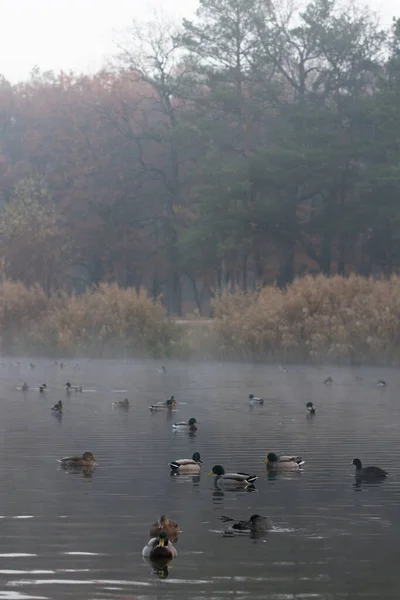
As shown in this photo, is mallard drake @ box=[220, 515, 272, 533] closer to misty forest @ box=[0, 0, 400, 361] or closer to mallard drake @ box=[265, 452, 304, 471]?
mallard drake @ box=[265, 452, 304, 471]

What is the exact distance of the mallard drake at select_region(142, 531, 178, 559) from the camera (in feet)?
43.8

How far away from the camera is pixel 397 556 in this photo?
543 inches

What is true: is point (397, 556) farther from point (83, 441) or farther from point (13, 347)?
point (13, 347)

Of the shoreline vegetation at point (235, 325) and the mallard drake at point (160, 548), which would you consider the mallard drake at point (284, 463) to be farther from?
the shoreline vegetation at point (235, 325)

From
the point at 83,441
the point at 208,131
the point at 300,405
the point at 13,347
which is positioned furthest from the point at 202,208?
the point at 83,441

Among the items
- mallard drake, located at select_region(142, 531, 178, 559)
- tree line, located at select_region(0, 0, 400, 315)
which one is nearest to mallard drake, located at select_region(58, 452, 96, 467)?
mallard drake, located at select_region(142, 531, 178, 559)

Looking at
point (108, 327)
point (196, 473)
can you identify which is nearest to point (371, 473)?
point (196, 473)

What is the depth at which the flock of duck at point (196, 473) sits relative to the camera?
530 inches

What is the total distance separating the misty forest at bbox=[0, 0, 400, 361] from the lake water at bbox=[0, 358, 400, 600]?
14680mm

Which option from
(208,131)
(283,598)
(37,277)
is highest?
(208,131)

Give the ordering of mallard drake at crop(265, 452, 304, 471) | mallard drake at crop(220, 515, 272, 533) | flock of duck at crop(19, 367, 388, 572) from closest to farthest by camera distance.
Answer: flock of duck at crop(19, 367, 388, 572) < mallard drake at crop(220, 515, 272, 533) < mallard drake at crop(265, 452, 304, 471)

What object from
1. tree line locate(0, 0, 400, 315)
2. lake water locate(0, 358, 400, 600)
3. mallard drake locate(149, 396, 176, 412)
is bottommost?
lake water locate(0, 358, 400, 600)

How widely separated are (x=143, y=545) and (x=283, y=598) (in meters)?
2.95

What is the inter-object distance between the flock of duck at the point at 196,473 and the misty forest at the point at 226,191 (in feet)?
60.3
